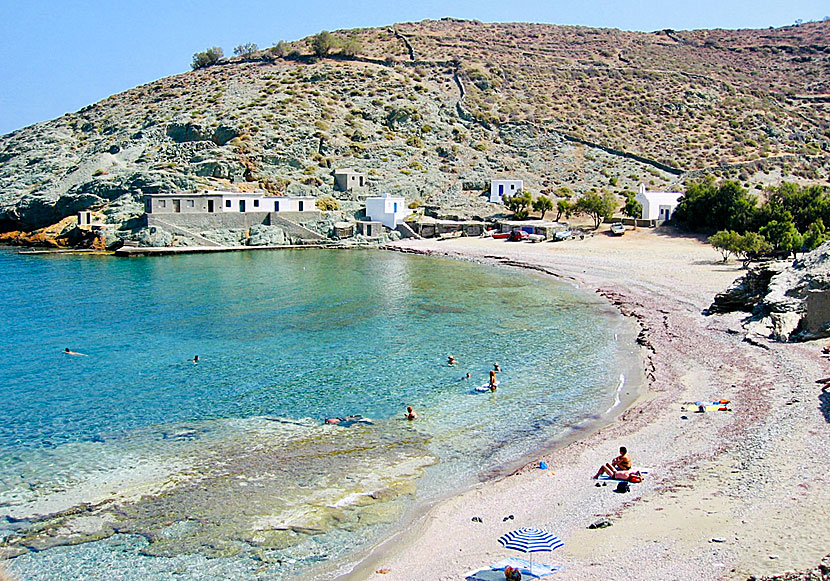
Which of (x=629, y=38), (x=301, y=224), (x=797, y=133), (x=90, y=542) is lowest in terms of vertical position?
(x=90, y=542)

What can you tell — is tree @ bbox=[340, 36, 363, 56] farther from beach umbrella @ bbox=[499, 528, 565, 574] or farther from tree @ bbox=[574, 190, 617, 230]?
beach umbrella @ bbox=[499, 528, 565, 574]

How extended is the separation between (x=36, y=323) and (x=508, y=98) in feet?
268

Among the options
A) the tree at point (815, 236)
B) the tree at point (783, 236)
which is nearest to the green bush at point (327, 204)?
the tree at point (783, 236)

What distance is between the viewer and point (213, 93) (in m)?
97.1

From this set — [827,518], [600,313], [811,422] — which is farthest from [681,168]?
[827,518]

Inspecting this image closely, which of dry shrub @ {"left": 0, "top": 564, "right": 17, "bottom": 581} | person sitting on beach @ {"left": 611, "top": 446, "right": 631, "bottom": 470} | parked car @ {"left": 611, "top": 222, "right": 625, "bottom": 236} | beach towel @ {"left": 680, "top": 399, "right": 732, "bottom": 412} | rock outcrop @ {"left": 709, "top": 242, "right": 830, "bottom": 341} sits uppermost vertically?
parked car @ {"left": 611, "top": 222, "right": 625, "bottom": 236}

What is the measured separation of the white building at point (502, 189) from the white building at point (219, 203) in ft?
65.0

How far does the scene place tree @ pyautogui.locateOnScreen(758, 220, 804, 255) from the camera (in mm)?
45094

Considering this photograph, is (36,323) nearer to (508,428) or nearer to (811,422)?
(508,428)

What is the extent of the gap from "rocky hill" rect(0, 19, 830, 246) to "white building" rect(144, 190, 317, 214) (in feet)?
12.3

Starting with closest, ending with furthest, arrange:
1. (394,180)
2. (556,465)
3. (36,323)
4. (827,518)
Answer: (827,518) < (556,465) < (36,323) < (394,180)

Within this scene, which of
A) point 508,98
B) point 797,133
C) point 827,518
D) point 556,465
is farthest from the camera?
point 508,98

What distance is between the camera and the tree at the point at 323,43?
112000 mm

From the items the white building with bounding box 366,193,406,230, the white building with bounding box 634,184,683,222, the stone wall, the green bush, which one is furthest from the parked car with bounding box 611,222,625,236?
the stone wall
